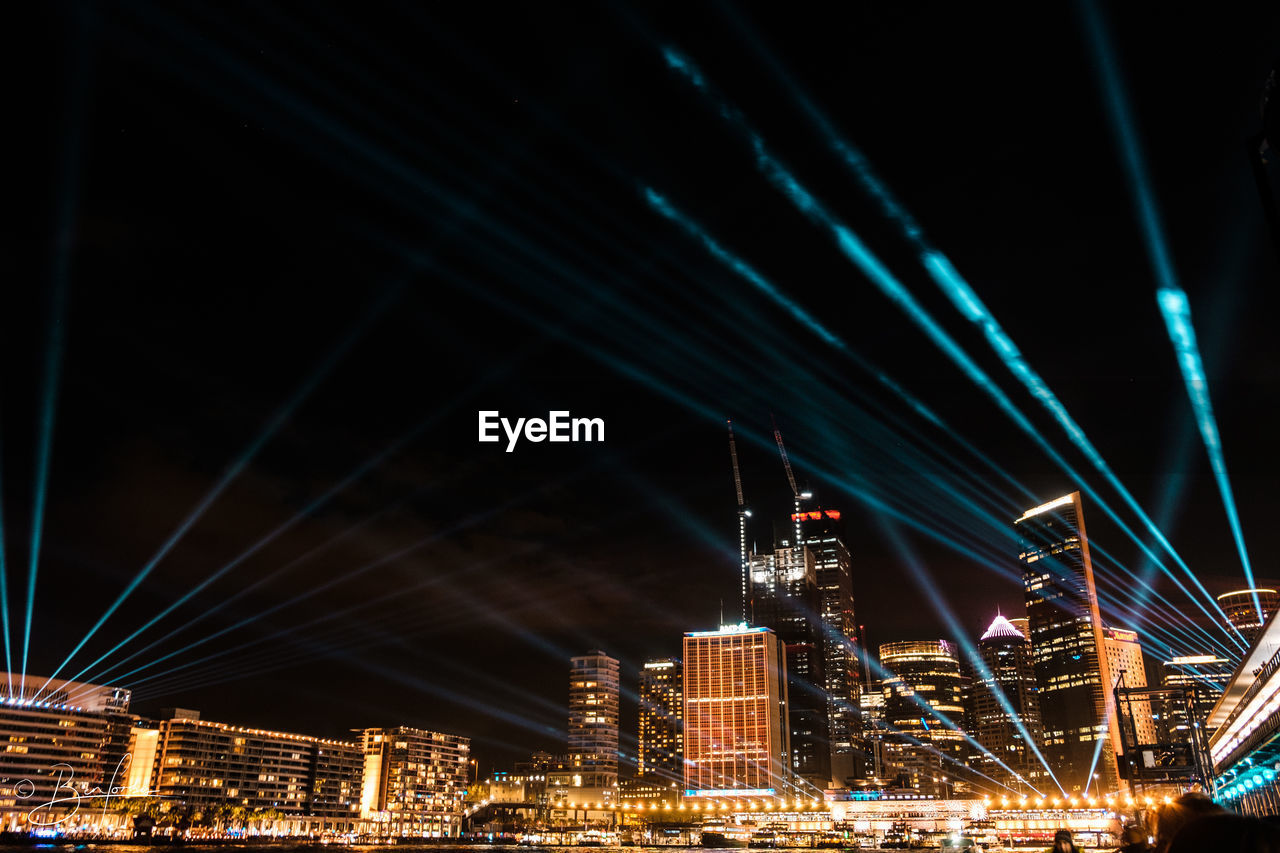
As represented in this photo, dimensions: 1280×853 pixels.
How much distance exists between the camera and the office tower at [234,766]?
12162 centimetres

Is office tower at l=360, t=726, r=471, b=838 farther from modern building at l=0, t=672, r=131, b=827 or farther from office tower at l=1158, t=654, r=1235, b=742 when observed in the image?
office tower at l=1158, t=654, r=1235, b=742

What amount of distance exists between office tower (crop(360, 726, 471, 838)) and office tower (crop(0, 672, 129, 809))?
5984cm

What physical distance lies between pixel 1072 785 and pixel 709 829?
9587cm

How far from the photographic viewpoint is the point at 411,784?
178 meters

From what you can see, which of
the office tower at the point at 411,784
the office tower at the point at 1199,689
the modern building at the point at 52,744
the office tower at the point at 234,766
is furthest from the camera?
the office tower at the point at 411,784

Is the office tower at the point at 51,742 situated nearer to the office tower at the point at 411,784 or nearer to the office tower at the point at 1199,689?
the office tower at the point at 411,784

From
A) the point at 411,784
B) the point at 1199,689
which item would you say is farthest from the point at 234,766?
the point at 1199,689

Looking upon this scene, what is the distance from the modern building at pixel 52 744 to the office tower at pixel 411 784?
194 ft

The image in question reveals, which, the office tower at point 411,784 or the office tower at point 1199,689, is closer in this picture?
the office tower at point 1199,689

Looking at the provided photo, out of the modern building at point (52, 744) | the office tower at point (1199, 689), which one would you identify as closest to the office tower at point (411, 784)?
the modern building at point (52, 744)

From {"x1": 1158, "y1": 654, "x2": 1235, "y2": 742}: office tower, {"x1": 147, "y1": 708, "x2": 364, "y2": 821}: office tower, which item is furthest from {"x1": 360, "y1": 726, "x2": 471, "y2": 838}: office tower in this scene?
{"x1": 1158, "y1": 654, "x2": 1235, "y2": 742}: office tower

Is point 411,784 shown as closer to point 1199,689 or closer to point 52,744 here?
point 52,744

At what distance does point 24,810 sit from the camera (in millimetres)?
100500

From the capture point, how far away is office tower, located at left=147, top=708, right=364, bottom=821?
399 feet
